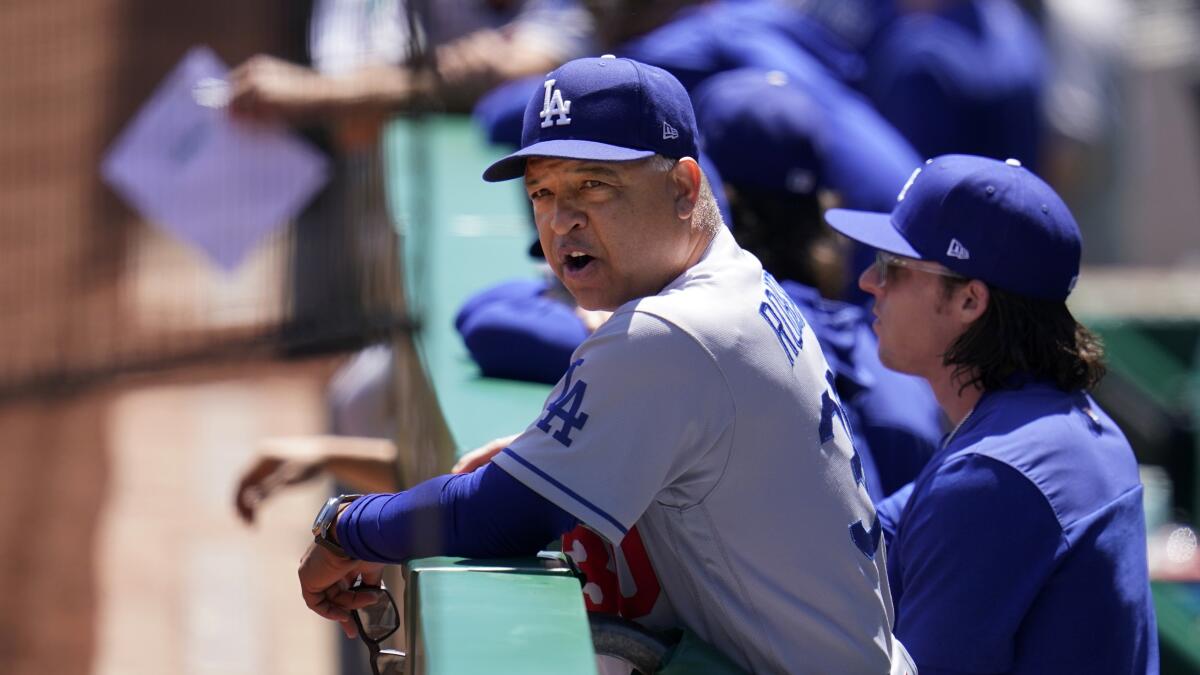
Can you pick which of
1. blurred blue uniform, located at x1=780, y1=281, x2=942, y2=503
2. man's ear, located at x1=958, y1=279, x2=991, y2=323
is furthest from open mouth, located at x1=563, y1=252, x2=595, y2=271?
blurred blue uniform, located at x1=780, y1=281, x2=942, y2=503

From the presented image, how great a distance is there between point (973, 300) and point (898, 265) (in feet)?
0.49

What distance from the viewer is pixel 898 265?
2.75 m

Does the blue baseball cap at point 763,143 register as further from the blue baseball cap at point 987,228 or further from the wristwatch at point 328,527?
the wristwatch at point 328,527

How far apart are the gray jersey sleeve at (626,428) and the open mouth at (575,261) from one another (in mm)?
204

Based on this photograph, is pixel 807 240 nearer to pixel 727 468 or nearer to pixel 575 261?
pixel 575 261

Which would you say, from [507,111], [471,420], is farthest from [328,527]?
[507,111]

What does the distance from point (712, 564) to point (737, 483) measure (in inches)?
4.3

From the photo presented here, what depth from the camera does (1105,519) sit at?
2426 mm

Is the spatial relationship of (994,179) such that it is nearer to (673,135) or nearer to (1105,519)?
(1105,519)

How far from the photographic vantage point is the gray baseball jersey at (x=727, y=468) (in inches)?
77.3

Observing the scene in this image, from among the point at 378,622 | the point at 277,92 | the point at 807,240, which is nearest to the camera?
the point at 378,622

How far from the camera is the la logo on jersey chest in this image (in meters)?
2.15

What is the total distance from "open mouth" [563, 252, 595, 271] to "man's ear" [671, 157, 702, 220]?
14 centimetres

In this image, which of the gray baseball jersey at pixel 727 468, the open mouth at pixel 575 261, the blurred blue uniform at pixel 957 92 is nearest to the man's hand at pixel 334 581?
the gray baseball jersey at pixel 727 468
